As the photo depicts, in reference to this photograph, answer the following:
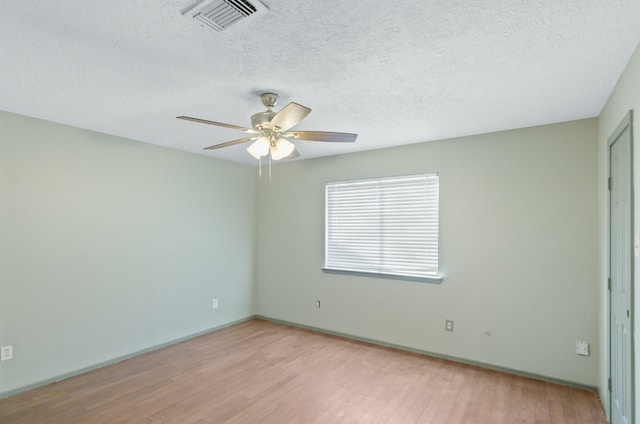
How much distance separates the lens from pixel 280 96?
255cm

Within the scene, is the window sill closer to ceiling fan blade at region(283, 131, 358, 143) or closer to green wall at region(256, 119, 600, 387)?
green wall at region(256, 119, 600, 387)

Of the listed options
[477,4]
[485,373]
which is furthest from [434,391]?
[477,4]

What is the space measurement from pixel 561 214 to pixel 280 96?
2783mm

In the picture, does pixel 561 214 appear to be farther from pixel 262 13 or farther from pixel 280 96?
pixel 262 13

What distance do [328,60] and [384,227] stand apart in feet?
8.56

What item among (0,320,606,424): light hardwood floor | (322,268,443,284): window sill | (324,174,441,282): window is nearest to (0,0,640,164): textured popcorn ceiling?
(324,174,441,282): window

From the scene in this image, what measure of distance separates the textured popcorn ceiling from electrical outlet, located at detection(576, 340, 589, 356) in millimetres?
2044

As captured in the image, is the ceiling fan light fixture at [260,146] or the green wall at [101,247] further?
the green wall at [101,247]

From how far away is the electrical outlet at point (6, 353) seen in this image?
287 centimetres

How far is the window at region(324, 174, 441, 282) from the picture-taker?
12.9 ft

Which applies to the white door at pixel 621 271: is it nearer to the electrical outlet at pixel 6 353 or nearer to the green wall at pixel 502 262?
the green wall at pixel 502 262

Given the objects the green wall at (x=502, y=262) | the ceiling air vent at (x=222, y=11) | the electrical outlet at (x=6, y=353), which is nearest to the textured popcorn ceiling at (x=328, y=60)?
the ceiling air vent at (x=222, y=11)

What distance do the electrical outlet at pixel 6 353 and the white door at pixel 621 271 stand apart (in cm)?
455

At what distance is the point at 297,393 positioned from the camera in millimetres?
2992
